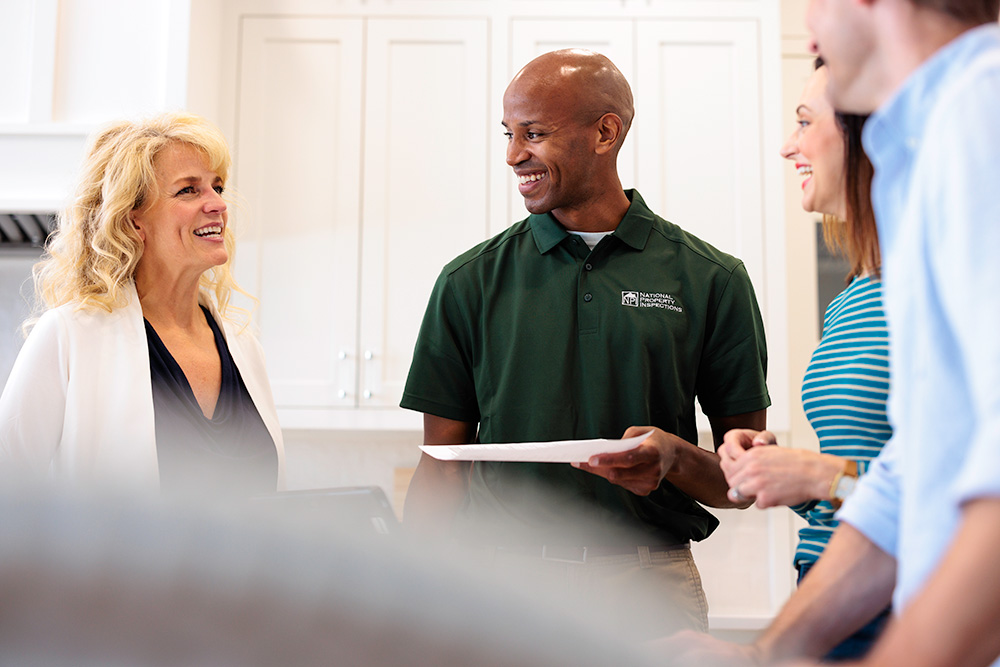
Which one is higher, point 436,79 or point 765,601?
point 436,79

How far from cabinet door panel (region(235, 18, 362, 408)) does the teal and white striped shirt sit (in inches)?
66.5

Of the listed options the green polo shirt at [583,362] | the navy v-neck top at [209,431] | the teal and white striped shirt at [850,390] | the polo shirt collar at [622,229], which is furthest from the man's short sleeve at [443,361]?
the teal and white striped shirt at [850,390]

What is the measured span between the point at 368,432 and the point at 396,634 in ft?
8.00

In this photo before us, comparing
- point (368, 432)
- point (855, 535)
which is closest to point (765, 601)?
point (368, 432)

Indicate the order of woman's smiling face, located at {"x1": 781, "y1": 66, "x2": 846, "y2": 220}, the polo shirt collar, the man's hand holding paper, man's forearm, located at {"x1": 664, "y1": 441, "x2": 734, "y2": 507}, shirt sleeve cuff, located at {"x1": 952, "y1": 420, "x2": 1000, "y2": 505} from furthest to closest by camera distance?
the polo shirt collar
man's forearm, located at {"x1": 664, "y1": 441, "x2": 734, "y2": 507}
the man's hand holding paper
woman's smiling face, located at {"x1": 781, "y1": 66, "x2": 846, "y2": 220}
shirt sleeve cuff, located at {"x1": 952, "y1": 420, "x2": 1000, "y2": 505}

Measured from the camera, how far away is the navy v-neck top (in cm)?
133

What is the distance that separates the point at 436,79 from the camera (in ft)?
8.25

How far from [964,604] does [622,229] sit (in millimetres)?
1077

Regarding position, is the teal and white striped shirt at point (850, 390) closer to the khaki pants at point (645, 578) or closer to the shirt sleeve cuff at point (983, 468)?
the khaki pants at point (645, 578)

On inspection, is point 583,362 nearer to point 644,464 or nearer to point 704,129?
→ point 644,464

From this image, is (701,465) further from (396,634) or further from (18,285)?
(18,285)

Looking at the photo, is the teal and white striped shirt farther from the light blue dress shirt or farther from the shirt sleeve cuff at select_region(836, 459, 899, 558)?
the light blue dress shirt

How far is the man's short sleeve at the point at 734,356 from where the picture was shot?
135 centimetres

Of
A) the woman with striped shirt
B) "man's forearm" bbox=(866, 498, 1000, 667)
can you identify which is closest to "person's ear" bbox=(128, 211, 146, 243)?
the woman with striped shirt
